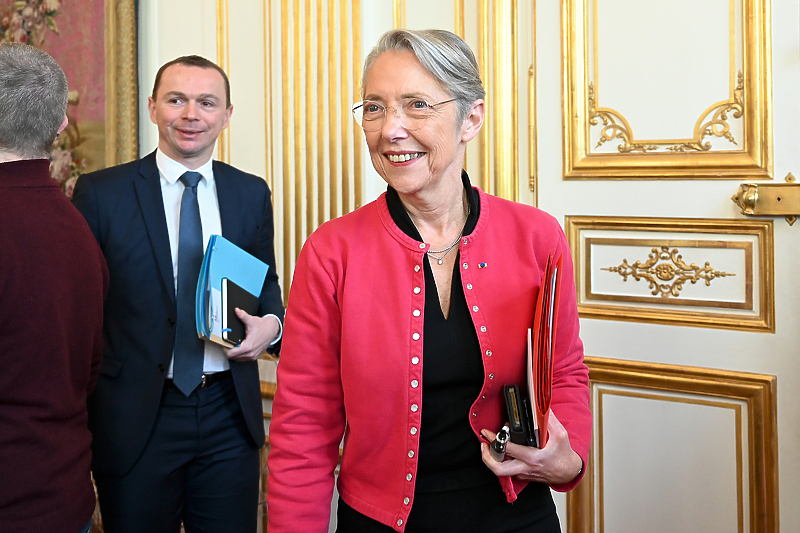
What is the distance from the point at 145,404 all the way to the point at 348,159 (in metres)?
1.30

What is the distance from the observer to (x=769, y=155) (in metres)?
2.29

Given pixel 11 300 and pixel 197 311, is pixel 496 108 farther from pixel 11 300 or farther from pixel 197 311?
pixel 11 300

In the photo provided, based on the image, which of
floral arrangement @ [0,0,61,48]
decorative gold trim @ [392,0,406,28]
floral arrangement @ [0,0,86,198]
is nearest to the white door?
decorative gold trim @ [392,0,406,28]

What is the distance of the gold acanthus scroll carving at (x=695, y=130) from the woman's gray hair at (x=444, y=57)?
1.28 meters

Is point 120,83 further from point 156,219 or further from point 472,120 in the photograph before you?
point 472,120

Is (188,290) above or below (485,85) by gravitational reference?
below

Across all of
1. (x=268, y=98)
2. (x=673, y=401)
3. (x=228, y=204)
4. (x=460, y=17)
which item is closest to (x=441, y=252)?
(x=228, y=204)

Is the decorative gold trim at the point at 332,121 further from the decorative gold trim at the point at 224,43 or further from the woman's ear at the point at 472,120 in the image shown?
the woman's ear at the point at 472,120

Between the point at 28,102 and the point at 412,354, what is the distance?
38.8 inches

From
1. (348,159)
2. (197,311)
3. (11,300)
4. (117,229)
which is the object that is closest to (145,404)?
(197,311)

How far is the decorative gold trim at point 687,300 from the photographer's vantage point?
7.66 ft

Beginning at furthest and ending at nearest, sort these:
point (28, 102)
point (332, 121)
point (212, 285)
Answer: point (332, 121)
point (212, 285)
point (28, 102)

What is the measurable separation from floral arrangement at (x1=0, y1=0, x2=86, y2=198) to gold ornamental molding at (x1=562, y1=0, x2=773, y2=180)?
227 centimetres

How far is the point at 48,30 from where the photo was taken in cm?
338
